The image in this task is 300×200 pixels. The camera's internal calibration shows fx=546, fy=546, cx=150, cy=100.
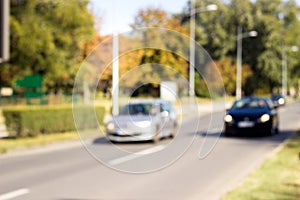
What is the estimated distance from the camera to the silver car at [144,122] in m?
3.32

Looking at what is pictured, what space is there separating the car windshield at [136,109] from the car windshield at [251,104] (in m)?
16.8

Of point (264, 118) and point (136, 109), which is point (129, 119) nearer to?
point (136, 109)

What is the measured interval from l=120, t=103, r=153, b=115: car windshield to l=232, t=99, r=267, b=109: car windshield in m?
16.8

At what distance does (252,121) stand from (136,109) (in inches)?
630

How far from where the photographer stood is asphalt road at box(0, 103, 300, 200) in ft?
11.4

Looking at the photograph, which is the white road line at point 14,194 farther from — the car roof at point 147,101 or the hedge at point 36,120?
the hedge at point 36,120

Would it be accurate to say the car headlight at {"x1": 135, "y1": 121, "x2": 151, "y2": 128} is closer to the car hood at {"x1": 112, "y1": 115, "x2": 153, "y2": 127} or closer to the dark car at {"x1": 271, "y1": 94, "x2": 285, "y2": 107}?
the car hood at {"x1": 112, "y1": 115, "x2": 153, "y2": 127}

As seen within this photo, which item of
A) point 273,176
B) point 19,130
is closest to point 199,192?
point 273,176

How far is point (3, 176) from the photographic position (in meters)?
10.6

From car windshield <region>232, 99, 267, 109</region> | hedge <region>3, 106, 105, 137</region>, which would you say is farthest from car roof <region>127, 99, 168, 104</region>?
car windshield <region>232, 99, 267, 109</region>

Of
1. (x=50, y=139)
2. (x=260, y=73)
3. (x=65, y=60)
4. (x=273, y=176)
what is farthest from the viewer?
(x=260, y=73)

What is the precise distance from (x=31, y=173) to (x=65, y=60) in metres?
27.3

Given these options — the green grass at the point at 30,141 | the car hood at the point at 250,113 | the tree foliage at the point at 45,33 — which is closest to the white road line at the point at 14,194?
the green grass at the point at 30,141

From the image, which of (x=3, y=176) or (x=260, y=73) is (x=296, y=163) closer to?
(x=3, y=176)
